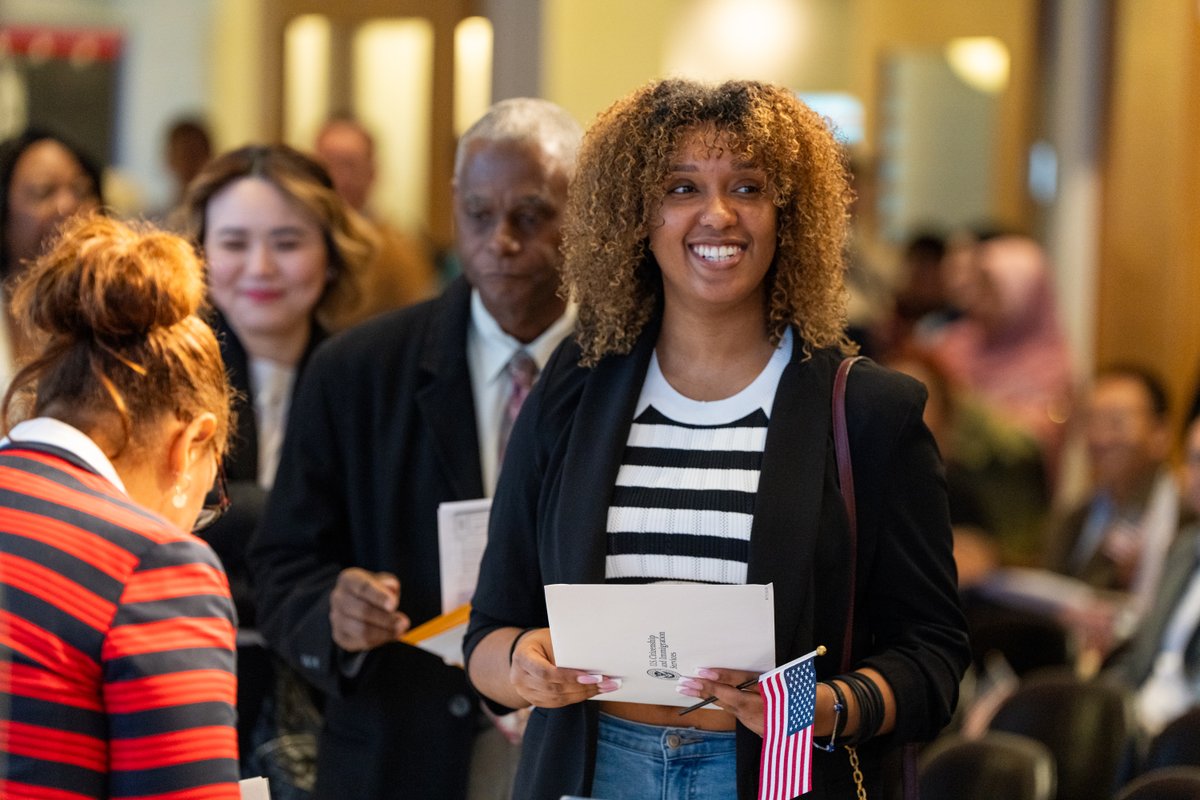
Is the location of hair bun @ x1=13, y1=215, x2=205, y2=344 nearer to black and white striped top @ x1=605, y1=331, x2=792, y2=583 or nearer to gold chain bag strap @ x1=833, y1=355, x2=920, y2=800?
black and white striped top @ x1=605, y1=331, x2=792, y2=583

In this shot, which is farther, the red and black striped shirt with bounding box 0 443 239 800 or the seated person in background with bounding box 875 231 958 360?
the seated person in background with bounding box 875 231 958 360

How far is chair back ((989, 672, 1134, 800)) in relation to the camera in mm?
4113

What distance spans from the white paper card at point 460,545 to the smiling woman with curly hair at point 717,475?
0.33 m

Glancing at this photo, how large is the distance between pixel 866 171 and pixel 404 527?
8.22 m

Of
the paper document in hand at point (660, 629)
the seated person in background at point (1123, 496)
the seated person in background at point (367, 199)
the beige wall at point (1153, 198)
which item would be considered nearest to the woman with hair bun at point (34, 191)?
the seated person in background at point (367, 199)

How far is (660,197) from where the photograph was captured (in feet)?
8.13

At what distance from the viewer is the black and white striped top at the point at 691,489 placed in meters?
2.35

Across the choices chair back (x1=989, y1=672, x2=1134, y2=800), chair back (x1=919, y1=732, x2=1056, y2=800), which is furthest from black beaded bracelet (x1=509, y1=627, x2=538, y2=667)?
chair back (x1=989, y1=672, x2=1134, y2=800)

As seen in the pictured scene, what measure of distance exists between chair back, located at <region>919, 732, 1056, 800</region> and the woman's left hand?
1.58m

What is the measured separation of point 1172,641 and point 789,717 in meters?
3.39

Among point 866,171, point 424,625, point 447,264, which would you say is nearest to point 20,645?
point 424,625

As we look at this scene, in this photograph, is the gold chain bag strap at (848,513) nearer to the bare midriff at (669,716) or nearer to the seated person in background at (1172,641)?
the bare midriff at (669,716)

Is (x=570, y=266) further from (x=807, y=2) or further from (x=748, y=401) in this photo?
(x=807, y=2)

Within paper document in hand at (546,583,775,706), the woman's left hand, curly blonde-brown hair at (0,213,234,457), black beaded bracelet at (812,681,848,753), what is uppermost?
curly blonde-brown hair at (0,213,234,457)
